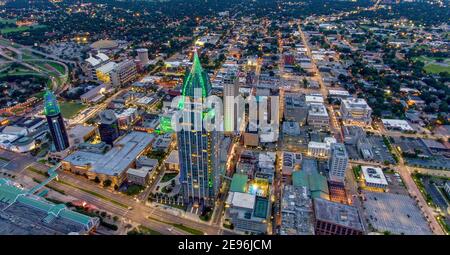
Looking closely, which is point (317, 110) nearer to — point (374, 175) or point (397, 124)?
point (397, 124)

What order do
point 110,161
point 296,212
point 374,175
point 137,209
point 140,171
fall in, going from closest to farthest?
point 296,212 < point 137,209 < point 374,175 < point 140,171 < point 110,161

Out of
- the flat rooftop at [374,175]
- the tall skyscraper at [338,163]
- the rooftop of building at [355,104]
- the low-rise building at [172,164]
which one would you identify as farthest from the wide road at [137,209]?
the rooftop of building at [355,104]

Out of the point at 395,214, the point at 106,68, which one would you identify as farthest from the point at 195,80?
the point at 106,68

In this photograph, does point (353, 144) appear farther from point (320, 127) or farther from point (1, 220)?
point (1, 220)

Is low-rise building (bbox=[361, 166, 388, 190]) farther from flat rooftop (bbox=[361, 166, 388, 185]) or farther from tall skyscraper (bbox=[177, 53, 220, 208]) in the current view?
tall skyscraper (bbox=[177, 53, 220, 208])

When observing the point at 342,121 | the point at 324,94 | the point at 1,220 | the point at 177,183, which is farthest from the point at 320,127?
the point at 1,220
